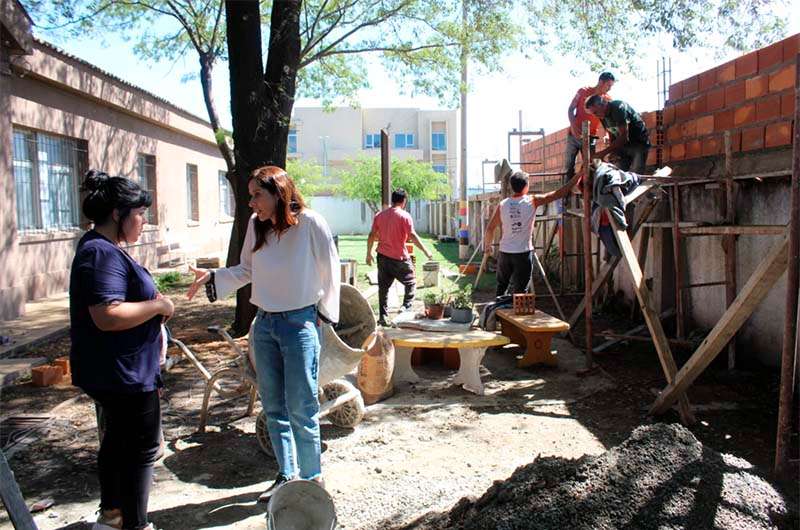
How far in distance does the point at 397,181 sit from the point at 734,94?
3266 centimetres

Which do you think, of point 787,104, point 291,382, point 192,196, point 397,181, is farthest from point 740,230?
point 397,181

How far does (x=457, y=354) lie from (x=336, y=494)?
321cm

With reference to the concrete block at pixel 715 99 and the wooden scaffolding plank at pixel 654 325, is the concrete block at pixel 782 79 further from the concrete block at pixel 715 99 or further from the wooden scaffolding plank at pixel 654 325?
the wooden scaffolding plank at pixel 654 325

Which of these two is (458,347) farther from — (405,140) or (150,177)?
(405,140)

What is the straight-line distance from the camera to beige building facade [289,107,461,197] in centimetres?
4872

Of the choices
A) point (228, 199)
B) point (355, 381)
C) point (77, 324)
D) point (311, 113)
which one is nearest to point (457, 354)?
point (355, 381)

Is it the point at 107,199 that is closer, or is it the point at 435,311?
the point at 107,199

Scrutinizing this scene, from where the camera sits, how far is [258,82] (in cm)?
761

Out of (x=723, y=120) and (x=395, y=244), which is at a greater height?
(x=723, y=120)

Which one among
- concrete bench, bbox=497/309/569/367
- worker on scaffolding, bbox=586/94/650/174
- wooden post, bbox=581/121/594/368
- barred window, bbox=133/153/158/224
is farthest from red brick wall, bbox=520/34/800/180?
barred window, bbox=133/153/158/224

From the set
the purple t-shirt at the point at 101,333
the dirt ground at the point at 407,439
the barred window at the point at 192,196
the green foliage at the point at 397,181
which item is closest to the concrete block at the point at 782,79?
the dirt ground at the point at 407,439

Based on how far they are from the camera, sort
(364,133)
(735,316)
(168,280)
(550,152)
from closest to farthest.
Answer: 1. (735,316)
2. (550,152)
3. (168,280)
4. (364,133)

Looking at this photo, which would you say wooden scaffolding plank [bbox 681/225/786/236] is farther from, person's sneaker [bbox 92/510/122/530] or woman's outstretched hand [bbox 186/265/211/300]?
person's sneaker [bbox 92/510/122/530]

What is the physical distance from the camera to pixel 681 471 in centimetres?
312
